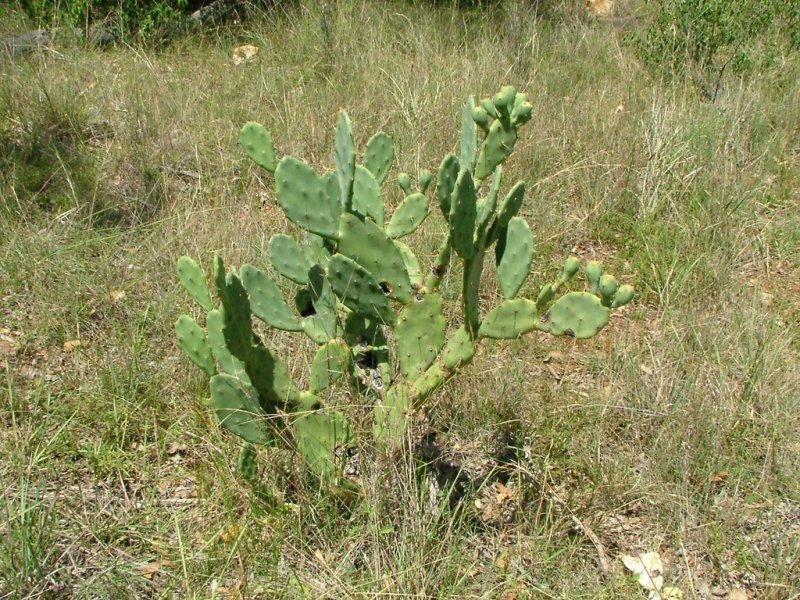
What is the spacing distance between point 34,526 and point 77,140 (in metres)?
3.07

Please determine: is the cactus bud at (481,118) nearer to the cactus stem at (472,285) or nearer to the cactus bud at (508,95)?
the cactus bud at (508,95)

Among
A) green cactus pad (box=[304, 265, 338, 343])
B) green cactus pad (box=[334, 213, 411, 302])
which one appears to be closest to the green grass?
green cactus pad (box=[304, 265, 338, 343])

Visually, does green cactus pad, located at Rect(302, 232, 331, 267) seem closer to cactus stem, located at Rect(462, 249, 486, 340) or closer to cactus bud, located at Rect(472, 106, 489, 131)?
cactus stem, located at Rect(462, 249, 486, 340)

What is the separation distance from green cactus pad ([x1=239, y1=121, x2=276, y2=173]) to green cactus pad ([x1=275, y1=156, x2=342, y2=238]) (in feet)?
0.94

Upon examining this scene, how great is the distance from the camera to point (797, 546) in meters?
2.31

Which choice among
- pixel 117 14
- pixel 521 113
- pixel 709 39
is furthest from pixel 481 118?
pixel 117 14

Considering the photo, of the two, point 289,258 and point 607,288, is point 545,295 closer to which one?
point 607,288

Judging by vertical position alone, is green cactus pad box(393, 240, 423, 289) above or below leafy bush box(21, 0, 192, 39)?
above

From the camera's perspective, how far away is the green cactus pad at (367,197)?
2.54 m

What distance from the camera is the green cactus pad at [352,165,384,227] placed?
2.54 metres

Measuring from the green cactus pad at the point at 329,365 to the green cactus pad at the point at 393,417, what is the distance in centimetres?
15

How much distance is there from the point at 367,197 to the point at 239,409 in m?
0.77

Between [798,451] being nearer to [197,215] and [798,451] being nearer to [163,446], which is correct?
[163,446]

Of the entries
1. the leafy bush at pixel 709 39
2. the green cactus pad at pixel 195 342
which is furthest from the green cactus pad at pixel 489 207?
the leafy bush at pixel 709 39
